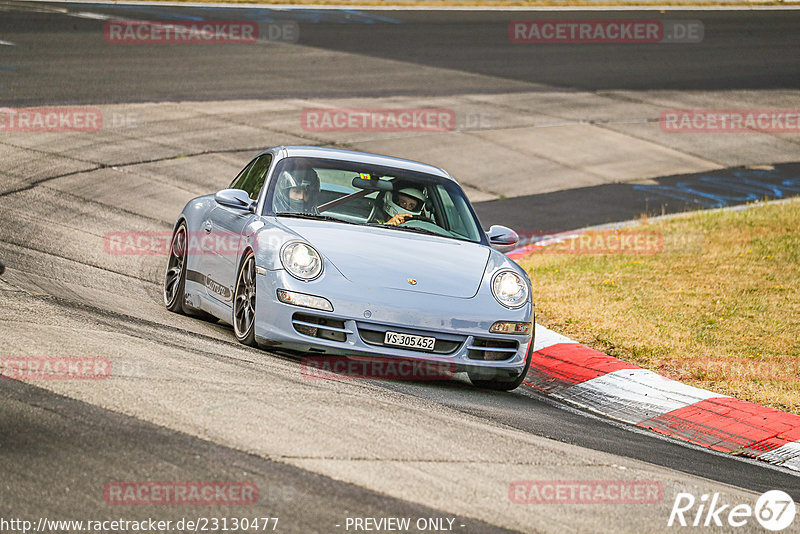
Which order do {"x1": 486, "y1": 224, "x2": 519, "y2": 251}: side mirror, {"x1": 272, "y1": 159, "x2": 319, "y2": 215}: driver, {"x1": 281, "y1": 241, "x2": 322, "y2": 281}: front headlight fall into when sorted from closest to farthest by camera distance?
{"x1": 281, "y1": 241, "x2": 322, "y2": 281}: front headlight → {"x1": 272, "y1": 159, "x2": 319, "y2": 215}: driver → {"x1": 486, "y1": 224, "x2": 519, "y2": 251}: side mirror

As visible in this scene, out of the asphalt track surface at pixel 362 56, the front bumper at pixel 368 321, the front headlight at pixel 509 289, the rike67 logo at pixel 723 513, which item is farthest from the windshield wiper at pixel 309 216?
the asphalt track surface at pixel 362 56

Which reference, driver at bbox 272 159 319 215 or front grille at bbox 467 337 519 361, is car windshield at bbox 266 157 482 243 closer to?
driver at bbox 272 159 319 215

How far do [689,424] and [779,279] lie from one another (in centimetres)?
448

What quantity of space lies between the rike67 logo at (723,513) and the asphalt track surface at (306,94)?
0.69m

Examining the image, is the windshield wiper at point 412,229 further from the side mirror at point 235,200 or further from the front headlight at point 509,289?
the side mirror at point 235,200

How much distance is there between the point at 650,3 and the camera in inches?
1435

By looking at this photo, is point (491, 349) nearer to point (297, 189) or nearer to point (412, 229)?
point (412, 229)

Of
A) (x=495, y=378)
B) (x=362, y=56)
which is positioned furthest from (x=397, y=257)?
(x=362, y=56)

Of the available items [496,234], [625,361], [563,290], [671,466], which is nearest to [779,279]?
[563,290]

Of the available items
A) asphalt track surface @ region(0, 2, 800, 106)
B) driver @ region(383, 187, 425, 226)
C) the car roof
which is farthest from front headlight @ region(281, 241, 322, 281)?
asphalt track surface @ region(0, 2, 800, 106)

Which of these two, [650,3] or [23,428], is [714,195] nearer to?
[23,428]

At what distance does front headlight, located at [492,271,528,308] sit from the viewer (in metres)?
7.58

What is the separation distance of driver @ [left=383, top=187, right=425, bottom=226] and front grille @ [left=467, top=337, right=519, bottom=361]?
4.76ft

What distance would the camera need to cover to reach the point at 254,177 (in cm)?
908
